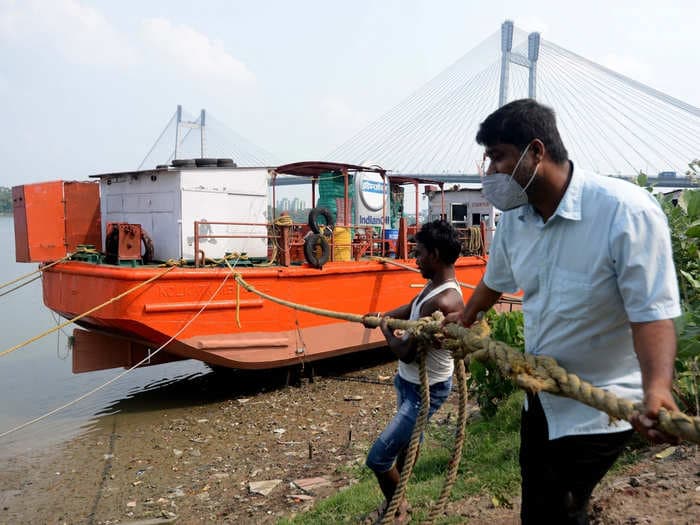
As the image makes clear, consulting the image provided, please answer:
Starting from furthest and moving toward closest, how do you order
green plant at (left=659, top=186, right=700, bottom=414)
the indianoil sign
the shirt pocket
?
the indianoil sign < green plant at (left=659, top=186, right=700, bottom=414) < the shirt pocket

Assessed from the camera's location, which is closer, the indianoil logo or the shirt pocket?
the shirt pocket

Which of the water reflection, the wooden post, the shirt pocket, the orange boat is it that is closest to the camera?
the shirt pocket

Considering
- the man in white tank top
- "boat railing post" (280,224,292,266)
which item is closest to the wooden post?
"boat railing post" (280,224,292,266)

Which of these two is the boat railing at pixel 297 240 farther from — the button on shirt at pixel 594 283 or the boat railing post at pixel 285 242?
the button on shirt at pixel 594 283

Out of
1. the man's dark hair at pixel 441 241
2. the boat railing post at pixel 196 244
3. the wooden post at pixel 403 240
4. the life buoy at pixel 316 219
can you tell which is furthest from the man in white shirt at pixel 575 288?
the wooden post at pixel 403 240

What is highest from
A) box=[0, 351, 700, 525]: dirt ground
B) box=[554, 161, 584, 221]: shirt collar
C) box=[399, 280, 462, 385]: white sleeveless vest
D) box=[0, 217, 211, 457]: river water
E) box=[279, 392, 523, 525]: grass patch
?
box=[554, 161, 584, 221]: shirt collar

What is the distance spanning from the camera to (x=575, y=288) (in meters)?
1.75

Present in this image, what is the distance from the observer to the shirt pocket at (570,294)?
1726 millimetres

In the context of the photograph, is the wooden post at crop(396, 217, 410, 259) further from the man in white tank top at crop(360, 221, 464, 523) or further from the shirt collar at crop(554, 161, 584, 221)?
the shirt collar at crop(554, 161, 584, 221)

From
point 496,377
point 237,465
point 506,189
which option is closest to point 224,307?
point 237,465

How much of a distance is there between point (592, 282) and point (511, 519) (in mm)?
1871

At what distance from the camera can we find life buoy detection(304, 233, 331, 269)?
7.96 m

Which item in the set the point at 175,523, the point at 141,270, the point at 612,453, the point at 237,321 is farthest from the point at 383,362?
the point at 612,453

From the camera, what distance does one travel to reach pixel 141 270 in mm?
6703
